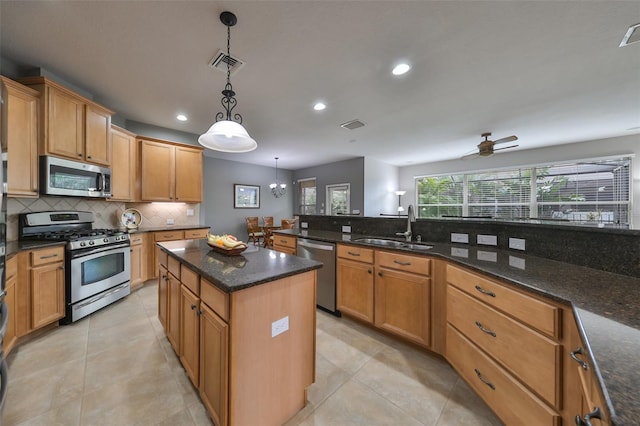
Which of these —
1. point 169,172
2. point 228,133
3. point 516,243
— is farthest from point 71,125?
point 516,243

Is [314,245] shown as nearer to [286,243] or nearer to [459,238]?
[286,243]

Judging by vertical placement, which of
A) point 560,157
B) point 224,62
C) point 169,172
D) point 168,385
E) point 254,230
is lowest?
point 168,385

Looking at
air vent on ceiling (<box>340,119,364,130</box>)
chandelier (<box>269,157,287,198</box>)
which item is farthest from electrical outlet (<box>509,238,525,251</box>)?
chandelier (<box>269,157,287,198</box>)

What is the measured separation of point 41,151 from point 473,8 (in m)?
4.03

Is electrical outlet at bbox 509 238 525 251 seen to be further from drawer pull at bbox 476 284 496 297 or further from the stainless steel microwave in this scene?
the stainless steel microwave

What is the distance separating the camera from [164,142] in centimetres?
381

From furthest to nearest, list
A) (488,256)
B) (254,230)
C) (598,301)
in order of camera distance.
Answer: (254,230), (488,256), (598,301)

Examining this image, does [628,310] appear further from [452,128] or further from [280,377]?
[452,128]

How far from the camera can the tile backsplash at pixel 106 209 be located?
238 centimetres

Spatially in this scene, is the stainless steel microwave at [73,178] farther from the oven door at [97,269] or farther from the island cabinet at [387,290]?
the island cabinet at [387,290]

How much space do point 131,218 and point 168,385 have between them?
3.01 m

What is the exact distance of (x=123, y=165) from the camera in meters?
3.35

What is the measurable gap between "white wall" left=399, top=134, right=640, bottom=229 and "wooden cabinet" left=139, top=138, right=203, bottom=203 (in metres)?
6.11

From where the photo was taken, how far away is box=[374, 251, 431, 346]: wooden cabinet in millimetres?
1929
